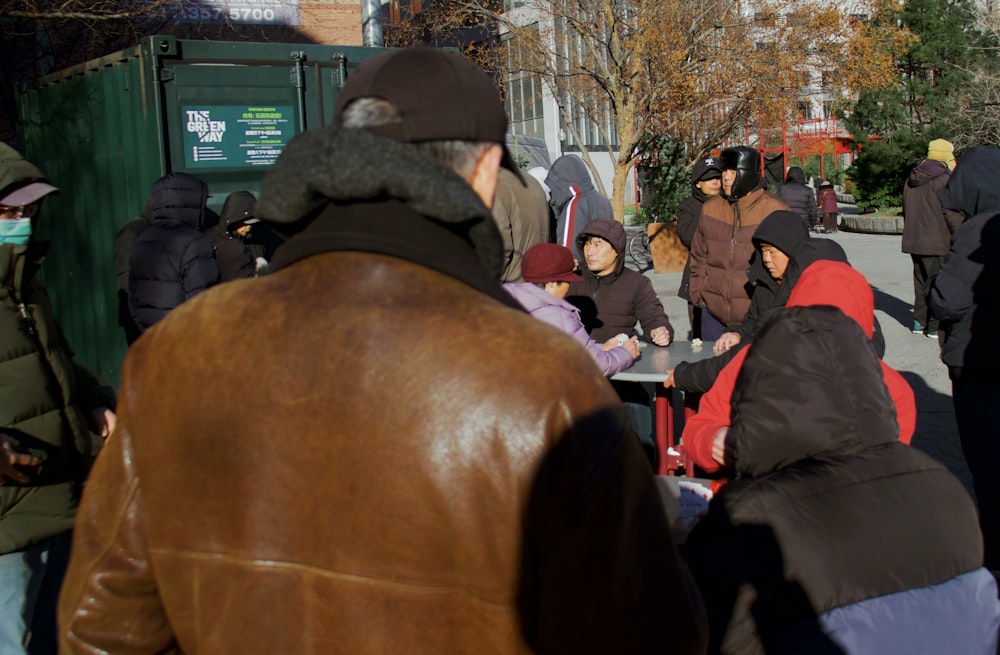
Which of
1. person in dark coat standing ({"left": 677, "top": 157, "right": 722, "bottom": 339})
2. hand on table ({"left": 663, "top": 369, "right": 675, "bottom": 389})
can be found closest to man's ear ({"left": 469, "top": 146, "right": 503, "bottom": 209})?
hand on table ({"left": 663, "top": 369, "right": 675, "bottom": 389})

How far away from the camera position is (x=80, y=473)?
11.5ft

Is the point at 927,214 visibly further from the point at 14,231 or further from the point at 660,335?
the point at 14,231

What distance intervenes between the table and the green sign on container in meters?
3.44

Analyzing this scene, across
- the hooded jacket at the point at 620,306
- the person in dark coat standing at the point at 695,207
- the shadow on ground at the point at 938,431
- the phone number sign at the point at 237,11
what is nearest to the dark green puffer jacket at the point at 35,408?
the hooded jacket at the point at 620,306

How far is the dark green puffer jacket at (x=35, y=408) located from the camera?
3.27m

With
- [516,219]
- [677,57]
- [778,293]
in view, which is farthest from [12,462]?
[677,57]

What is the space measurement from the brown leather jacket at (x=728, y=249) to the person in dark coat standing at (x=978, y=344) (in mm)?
2060

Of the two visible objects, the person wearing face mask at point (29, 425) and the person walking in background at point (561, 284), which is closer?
the person wearing face mask at point (29, 425)

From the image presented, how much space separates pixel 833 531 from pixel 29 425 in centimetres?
244

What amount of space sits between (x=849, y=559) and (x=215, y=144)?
648 cm

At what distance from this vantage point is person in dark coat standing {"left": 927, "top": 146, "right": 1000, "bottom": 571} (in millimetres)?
4574

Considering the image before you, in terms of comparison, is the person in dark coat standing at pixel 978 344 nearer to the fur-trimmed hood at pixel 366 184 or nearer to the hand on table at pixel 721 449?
the hand on table at pixel 721 449

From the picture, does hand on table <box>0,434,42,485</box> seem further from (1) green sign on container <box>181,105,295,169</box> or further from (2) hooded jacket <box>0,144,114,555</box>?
(1) green sign on container <box>181,105,295,169</box>

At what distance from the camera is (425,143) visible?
144 cm
